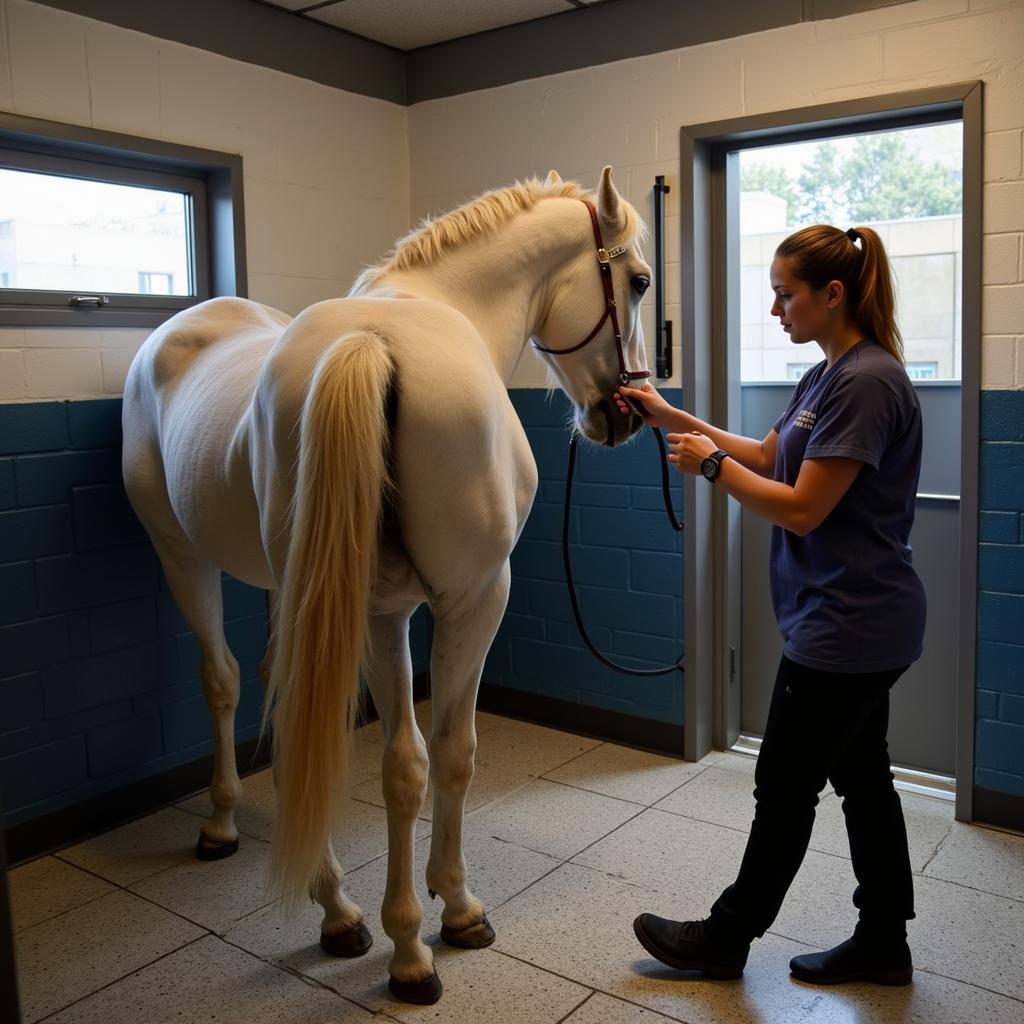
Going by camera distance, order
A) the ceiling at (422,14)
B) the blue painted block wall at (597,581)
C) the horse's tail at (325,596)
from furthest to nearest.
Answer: the blue painted block wall at (597,581) < the ceiling at (422,14) < the horse's tail at (325,596)

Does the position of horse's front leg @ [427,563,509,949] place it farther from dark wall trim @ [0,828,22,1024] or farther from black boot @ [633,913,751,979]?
dark wall trim @ [0,828,22,1024]

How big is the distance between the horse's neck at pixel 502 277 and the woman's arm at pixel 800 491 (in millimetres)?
580

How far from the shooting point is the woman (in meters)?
1.81

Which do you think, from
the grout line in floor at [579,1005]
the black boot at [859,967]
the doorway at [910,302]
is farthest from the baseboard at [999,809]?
the grout line in floor at [579,1005]

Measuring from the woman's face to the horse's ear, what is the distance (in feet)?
1.38

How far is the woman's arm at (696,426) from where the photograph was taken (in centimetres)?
224

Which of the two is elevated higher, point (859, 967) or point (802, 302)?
point (802, 302)

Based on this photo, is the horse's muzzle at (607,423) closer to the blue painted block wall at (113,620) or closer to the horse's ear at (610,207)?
the horse's ear at (610,207)

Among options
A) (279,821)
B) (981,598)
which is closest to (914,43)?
(981,598)

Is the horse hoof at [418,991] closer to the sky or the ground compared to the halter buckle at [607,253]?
closer to the ground

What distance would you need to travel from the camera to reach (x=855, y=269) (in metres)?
1.90

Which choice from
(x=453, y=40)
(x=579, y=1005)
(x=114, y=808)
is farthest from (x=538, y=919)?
(x=453, y=40)

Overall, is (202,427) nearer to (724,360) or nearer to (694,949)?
(694,949)

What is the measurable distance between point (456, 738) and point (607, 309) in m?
1.02
